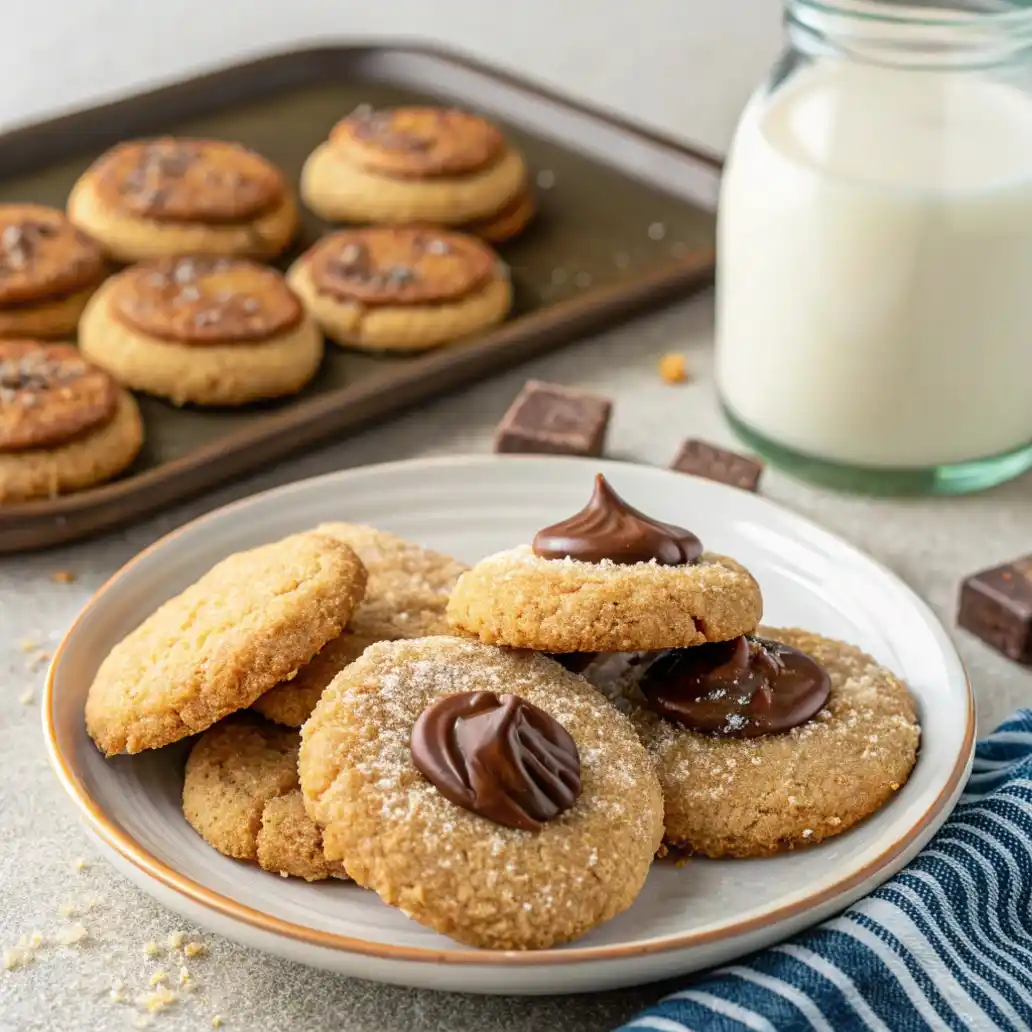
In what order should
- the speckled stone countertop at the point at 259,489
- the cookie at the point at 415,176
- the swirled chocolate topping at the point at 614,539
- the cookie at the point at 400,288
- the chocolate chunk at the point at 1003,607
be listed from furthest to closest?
the cookie at the point at 415,176, the cookie at the point at 400,288, the chocolate chunk at the point at 1003,607, the swirled chocolate topping at the point at 614,539, the speckled stone countertop at the point at 259,489

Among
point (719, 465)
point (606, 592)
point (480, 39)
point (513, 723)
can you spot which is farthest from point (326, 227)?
point (513, 723)

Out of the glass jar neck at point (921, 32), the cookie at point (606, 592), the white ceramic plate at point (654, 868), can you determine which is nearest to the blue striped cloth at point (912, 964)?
the white ceramic plate at point (654, 868)

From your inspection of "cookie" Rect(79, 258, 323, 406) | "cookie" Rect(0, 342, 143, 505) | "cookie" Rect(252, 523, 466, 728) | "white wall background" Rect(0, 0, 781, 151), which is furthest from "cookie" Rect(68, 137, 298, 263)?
"white wall background" Rect(0, 0, 781, 151)

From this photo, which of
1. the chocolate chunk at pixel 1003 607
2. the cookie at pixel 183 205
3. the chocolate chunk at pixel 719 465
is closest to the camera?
the chocolate chunk at pixel 1003 607

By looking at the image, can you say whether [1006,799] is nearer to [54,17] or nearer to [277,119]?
[277,119]

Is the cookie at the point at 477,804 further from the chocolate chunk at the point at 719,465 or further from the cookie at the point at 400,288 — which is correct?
the cookie at the point at 400,288
